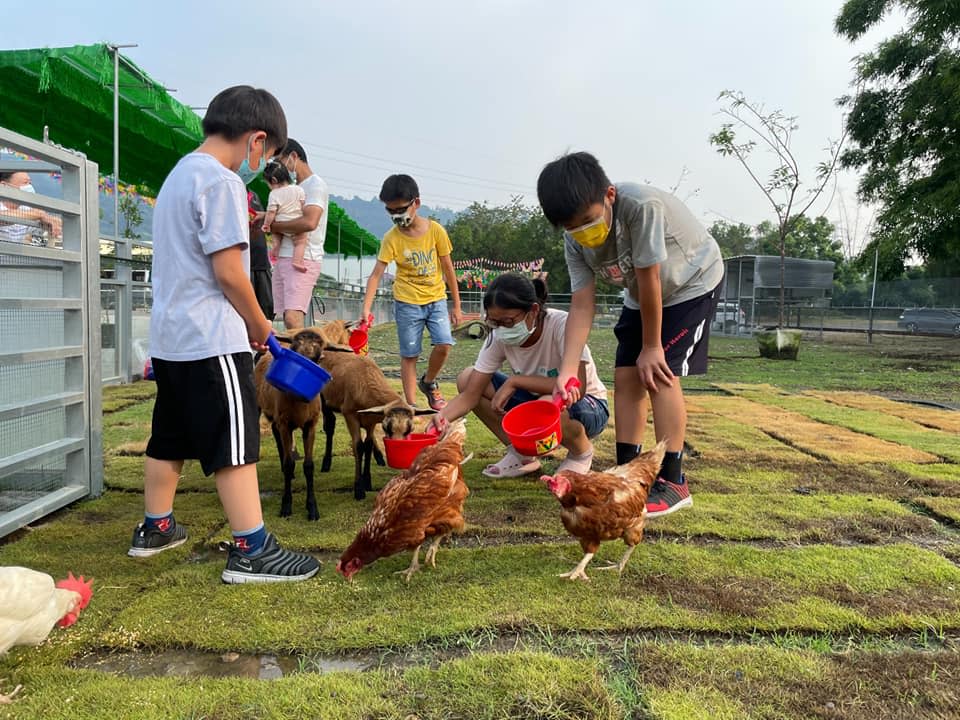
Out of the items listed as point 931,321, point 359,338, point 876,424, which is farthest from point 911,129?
point 359,338

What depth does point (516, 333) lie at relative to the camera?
4.18 metres

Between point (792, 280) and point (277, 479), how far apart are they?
87.4ft

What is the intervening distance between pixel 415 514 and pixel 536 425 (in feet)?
3.94

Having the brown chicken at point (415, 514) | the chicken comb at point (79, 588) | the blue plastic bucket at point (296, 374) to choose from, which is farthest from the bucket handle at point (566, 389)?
the chicken comb at point (79, 588)

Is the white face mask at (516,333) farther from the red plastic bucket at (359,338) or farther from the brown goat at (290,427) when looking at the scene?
the red plastic bucket at (359,338)

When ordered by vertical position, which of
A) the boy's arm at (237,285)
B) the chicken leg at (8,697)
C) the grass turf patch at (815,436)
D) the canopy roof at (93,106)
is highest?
the canopy roof at (93,106)

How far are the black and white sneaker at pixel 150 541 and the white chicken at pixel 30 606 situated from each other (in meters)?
0.75

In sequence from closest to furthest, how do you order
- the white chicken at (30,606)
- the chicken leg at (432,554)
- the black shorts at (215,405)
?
the white chicken at (30,606)
the black shorts at (215,405)
the chicken leg at (432,554)

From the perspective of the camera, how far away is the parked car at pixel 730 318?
2500 cm

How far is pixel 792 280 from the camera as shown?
26484 millimetres

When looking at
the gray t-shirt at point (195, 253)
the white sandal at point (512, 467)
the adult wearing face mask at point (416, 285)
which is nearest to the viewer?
the gray t-shirt at point (195, 253)

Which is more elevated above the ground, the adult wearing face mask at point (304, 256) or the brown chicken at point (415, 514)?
the adult wearing face mask at point (304, 256)

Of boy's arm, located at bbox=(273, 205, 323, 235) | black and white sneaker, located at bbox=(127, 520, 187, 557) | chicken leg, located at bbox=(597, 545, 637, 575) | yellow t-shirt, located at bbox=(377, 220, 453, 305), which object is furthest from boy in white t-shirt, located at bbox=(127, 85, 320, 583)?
yellow t-shirt, located at bbox=(377, 220, 453, 305)

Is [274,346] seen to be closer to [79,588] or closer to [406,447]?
[406,447]
